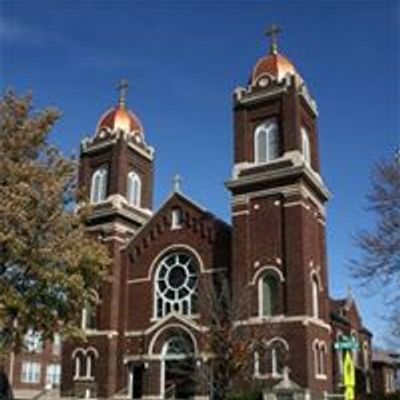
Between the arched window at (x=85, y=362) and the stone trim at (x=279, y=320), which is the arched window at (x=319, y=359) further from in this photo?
the arched window at (x=85, y=362)

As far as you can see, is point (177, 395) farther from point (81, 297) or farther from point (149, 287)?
point (81, 297)

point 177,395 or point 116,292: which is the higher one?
point 116,292

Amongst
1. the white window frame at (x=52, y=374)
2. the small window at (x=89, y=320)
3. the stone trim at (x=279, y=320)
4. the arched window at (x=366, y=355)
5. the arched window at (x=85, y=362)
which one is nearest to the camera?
the stone trim at (x=279, y=320)

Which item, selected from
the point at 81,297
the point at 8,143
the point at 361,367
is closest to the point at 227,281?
the point at 81,297

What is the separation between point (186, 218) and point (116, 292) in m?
7.15

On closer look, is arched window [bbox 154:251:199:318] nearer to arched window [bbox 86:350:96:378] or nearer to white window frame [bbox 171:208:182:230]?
→ white window frame [bbox 171:208:182:230]

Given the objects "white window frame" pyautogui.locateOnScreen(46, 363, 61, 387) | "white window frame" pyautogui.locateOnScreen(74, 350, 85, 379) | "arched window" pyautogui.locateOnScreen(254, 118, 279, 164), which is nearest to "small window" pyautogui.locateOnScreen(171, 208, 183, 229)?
"arched window" pyautogui.locateOnScreen(254, 118, 279, 164)

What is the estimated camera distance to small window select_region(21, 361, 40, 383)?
8713 centimetres

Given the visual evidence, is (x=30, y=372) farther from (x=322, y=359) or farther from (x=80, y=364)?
(x=322, y=359)

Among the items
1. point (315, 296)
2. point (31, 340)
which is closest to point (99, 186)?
point (315, 296)

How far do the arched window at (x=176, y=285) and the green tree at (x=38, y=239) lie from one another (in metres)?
14.6

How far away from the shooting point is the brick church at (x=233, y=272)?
1540 inches

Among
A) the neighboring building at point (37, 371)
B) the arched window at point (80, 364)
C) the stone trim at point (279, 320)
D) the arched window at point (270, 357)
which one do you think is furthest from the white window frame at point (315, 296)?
the neighboring building at point (37, 371)

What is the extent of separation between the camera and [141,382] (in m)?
44.8
